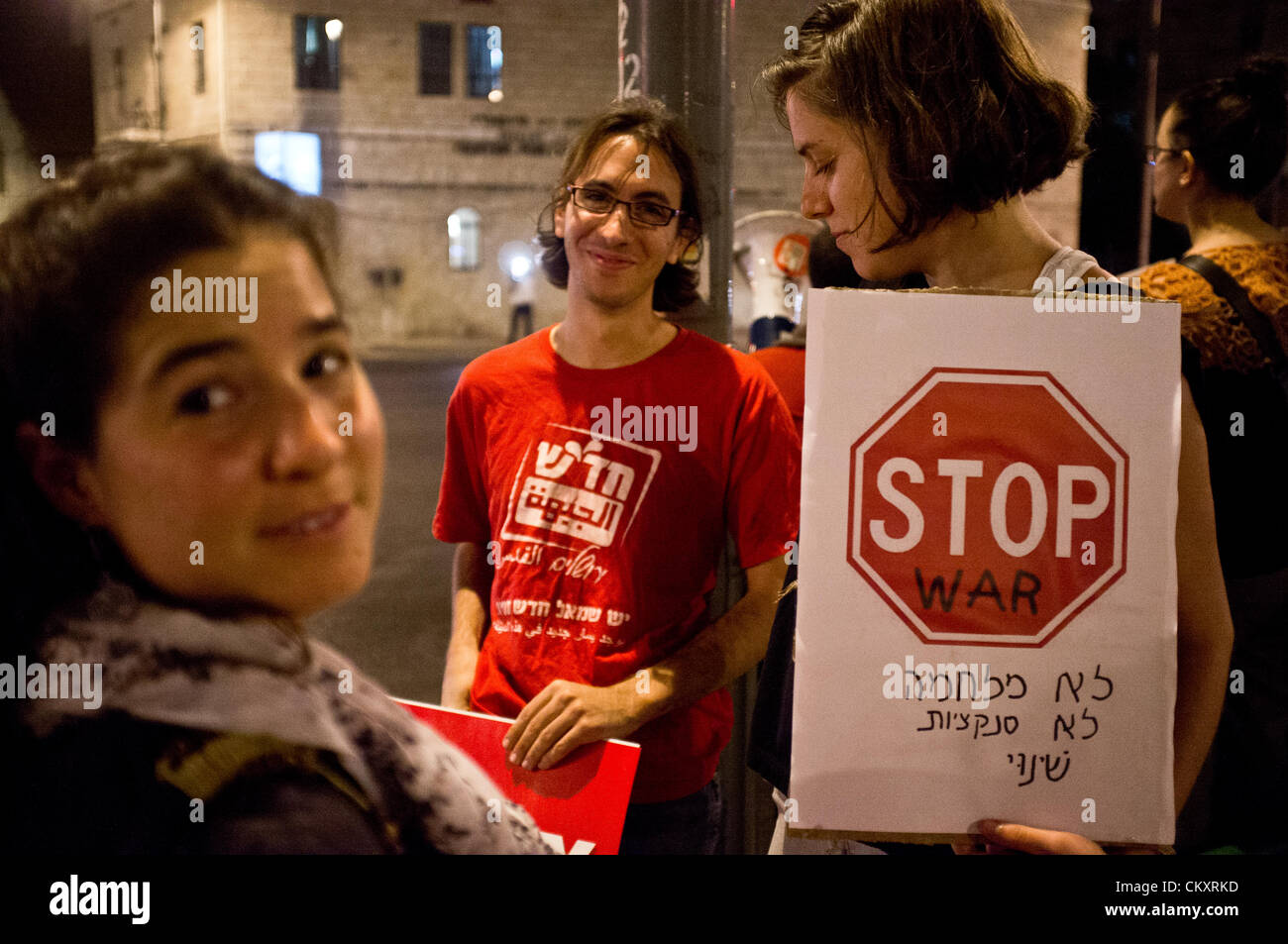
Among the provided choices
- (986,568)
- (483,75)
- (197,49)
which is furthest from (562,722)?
(483,75)

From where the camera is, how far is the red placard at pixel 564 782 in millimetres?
1244

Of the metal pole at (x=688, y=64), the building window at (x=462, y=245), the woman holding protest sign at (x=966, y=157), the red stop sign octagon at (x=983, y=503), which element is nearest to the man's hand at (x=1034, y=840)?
the woman holding protest sign at (x=966, y=157)

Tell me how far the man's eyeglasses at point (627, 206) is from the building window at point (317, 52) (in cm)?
95

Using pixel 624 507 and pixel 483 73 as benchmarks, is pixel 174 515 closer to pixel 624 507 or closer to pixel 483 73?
pixel 624 507

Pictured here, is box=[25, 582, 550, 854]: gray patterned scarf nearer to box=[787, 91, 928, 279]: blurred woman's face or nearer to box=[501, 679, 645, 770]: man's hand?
box=[501, 679, 645, 770]: man's hand

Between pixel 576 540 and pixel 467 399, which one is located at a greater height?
pixel 467 399

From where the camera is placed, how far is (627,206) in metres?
1.58

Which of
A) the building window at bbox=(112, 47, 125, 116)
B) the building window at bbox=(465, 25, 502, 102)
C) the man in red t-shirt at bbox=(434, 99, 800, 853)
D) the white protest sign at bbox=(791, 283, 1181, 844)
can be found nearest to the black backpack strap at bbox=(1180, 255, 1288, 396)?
the white protest sign at bbox=(791, 283, 1181, 844)

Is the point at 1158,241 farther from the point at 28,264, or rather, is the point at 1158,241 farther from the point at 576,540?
the point at 28,264

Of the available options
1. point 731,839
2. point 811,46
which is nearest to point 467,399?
point 811,46

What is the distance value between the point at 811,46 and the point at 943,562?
66 cm

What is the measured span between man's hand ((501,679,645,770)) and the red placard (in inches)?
0.6

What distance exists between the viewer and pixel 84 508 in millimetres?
771

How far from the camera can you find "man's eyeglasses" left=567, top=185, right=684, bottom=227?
1585mm
